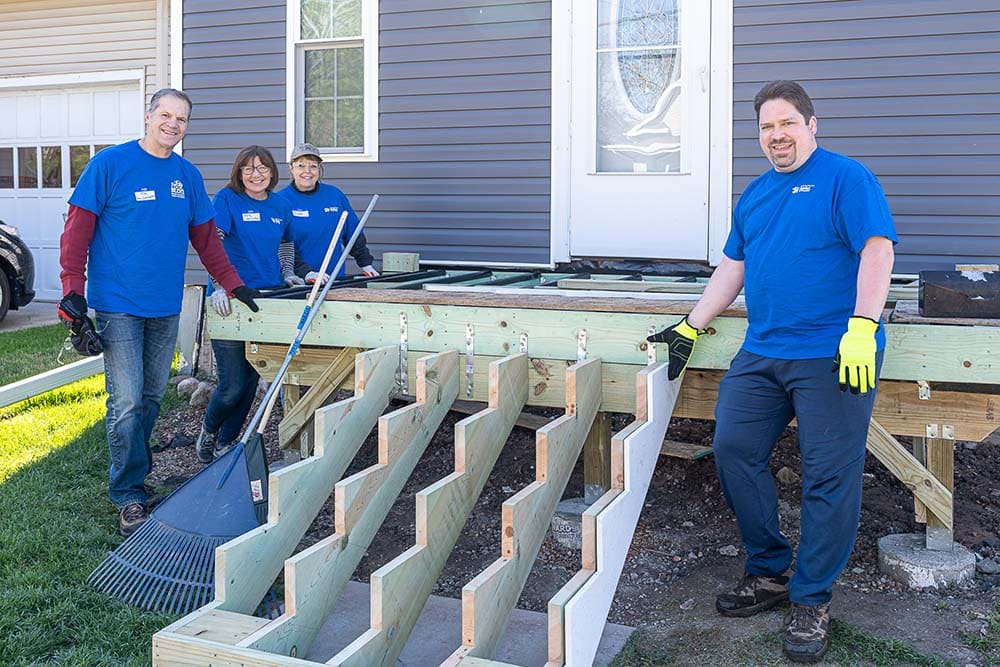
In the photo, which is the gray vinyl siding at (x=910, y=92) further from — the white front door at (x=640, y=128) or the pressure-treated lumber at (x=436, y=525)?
the pressure-treated lumber at (x=436, y=525)

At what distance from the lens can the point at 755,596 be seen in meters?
3.82

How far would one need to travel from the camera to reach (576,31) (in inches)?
278

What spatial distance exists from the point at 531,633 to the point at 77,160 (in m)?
9.03

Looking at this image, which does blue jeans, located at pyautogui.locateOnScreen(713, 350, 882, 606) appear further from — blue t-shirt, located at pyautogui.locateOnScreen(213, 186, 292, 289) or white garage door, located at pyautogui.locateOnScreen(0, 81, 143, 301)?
white garage door, located at pyautogui.locateOnScreen(0, 81, 143, 301)

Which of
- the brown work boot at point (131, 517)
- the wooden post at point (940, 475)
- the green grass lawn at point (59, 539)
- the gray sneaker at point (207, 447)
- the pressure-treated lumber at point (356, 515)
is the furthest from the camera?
the gray sneaker at point (207, 447)

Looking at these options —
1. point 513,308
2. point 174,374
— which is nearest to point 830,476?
point 513,308

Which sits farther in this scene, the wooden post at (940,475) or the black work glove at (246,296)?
the black work glove at (246,296)

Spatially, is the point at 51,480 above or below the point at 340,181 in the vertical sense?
below

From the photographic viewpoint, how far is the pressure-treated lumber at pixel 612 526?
2.90 m

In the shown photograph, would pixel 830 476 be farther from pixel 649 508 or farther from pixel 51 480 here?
pixel 51 480

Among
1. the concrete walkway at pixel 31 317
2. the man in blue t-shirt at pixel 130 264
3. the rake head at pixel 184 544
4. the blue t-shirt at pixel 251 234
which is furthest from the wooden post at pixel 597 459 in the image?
the concrete walkway at pixel 31 317

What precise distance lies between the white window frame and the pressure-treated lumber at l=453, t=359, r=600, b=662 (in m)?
4.31

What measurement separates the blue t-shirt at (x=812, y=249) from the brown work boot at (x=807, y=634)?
2.97 ft

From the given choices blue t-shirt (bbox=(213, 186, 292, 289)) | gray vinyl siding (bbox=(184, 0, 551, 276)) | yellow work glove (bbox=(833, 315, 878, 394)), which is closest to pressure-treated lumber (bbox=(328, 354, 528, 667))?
yellow work glove (bbox=(833, 315, 878, 394))
